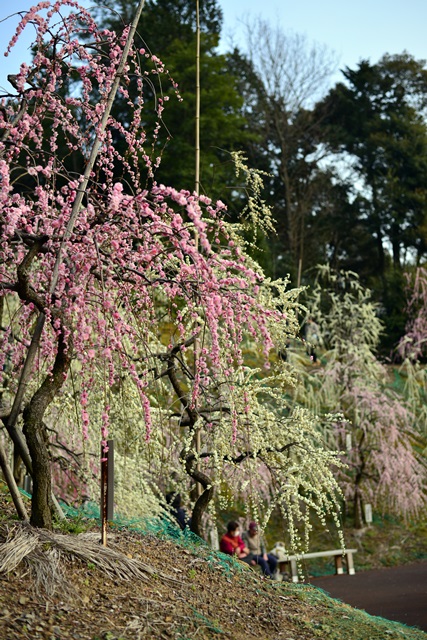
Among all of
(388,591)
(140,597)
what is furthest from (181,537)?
(388,591)

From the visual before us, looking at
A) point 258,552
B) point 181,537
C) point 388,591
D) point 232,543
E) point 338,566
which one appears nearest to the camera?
point 181,537

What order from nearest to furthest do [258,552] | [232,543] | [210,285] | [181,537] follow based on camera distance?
[210,285], [181,537], [232,543], [258,552]

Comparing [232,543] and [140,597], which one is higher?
[232,543]

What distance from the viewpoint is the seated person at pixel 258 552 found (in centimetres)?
1019

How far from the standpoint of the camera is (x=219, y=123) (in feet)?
77.9

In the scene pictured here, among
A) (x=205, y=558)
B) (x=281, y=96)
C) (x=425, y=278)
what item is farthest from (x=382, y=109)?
(x=205, y=558)

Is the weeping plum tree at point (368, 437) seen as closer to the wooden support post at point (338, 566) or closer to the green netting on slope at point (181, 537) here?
the wooden support post at point (338, 566)

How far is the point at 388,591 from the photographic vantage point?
10414 mm

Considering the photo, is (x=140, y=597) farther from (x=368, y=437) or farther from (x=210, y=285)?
(x=368, y=437)

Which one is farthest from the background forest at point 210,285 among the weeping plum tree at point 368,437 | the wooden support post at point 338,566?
the wooden support post at point 338,566

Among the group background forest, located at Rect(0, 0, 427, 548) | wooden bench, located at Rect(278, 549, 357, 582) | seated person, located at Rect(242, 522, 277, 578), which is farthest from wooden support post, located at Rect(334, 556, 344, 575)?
seated person, located at Rect(242, 522, 277, 578)

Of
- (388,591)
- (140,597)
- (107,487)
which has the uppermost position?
(107,487)

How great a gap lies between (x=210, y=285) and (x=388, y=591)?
7278mm

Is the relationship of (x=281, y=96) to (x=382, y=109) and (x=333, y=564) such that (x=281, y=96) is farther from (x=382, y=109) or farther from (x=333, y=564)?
(x=333, y=564)
